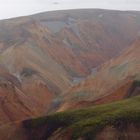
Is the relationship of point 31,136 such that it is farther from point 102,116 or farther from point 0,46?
point 0,46

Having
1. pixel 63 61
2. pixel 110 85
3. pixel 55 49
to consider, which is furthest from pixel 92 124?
→ pixel 55 49

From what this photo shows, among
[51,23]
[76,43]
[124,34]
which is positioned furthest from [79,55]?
[124,34]

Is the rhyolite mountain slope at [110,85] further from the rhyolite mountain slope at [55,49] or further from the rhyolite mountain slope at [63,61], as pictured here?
the rhyolite mountain slope at [55,49]

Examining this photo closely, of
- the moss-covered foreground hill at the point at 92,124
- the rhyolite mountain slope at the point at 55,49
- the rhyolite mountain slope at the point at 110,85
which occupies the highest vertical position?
the moss-covered foreground hill at the point at 92,124

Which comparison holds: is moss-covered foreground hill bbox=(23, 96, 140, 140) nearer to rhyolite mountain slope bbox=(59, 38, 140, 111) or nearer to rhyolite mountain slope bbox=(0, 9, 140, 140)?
rhyolite mountain slope bbox=(0, 9, 140, 140)

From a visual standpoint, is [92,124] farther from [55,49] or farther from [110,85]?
[55,49]

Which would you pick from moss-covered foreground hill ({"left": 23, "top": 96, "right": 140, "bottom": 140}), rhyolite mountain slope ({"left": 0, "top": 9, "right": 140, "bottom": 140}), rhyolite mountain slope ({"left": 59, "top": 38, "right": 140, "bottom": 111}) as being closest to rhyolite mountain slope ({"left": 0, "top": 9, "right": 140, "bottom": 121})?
rhyolite mountain slope ({"left": 0, "top": 9, "right": 140, "bottom": 140})

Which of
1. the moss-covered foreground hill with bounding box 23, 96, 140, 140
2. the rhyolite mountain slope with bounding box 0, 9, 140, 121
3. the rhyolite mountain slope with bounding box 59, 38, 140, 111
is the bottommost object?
the rhyolite mountain slope with bounding box 0, 9, 140, 121

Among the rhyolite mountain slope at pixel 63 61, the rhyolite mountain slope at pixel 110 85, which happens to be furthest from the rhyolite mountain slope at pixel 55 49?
the rhyolite mountain slope at pixel 110 85
